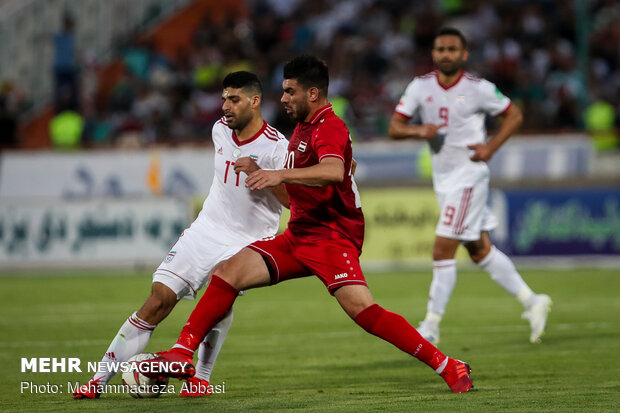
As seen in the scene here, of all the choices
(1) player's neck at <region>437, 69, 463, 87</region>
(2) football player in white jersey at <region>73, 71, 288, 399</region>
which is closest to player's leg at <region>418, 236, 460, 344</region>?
(1) player's neck at <region>437, 69, 463, 87</region>

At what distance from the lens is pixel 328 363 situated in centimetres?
839

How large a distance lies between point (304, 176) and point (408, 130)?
301cm

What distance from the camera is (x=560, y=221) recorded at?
17906 mm

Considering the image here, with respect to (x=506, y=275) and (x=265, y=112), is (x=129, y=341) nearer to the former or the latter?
(x=506, y=275)

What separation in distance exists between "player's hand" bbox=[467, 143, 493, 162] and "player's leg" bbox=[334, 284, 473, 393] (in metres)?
2.86

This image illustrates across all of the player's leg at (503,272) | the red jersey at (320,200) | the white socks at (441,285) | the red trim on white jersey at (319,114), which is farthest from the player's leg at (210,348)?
the player's leg at (503,272)

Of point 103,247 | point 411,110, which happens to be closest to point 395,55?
point 103,247

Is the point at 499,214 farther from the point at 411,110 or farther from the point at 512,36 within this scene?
the point at 411,110

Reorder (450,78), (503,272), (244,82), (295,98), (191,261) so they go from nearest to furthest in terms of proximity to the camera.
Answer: (295,98) → (191,261) → (244,82) → (450,78) → (503,272)

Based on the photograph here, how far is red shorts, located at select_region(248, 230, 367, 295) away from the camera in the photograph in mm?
6699

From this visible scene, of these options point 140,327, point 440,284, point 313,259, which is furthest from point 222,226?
point 440,284

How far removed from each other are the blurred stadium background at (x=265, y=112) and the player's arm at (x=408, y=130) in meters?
8.89

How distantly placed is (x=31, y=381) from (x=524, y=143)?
47.7ft

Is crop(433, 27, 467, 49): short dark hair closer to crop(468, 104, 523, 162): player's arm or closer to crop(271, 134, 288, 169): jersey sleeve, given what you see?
crop(468, 104, 523, 162): player's arm
